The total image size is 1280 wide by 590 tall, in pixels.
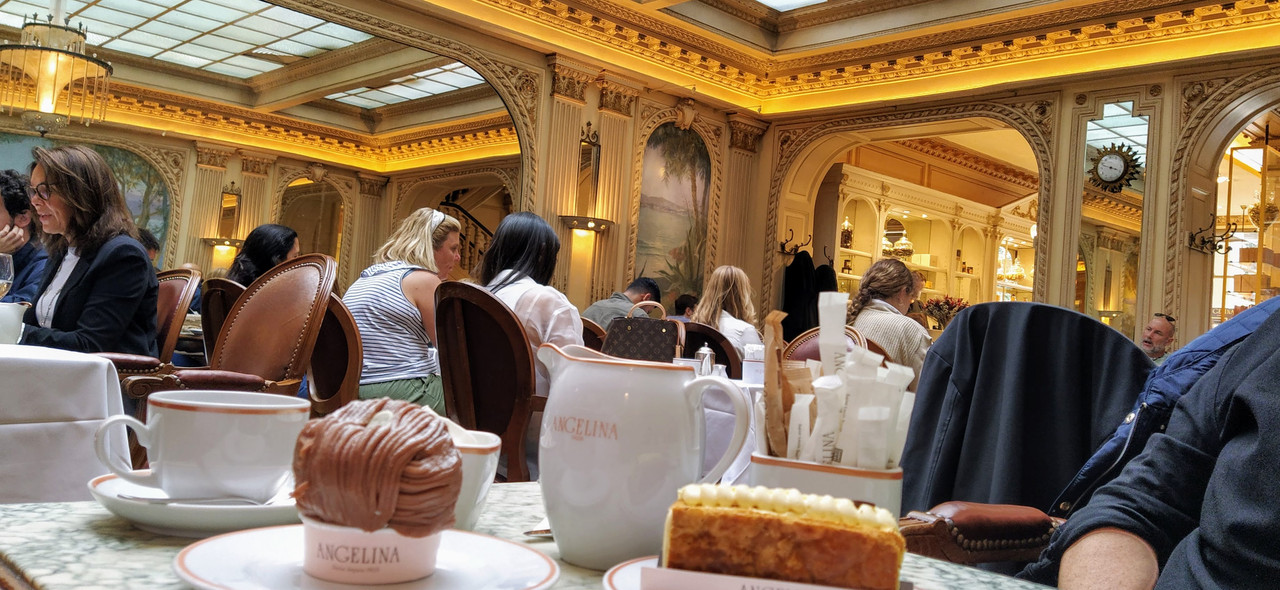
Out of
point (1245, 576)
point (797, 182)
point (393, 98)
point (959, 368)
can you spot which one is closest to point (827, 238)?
point (797, 182)

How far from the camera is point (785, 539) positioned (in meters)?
0.53

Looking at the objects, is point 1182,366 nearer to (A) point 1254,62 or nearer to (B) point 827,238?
(A) point 1254,62

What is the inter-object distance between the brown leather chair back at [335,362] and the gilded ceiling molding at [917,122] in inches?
236

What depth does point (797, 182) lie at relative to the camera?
938 centimetres

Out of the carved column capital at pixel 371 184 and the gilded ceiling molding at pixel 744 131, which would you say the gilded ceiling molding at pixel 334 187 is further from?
the gilded ceiling molding at pixel 744 131

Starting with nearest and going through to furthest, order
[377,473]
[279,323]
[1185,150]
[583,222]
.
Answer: [377,473]
[279,323]
[1185,150]
[583,222]

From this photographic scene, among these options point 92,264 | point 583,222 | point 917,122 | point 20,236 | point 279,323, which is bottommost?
point 279,323

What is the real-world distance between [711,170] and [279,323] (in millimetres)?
7158

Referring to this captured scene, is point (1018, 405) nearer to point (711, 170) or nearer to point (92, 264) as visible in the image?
point (92, 264)

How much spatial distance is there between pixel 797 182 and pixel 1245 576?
28.2 ft

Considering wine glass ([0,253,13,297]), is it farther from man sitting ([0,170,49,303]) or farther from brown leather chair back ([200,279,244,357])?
man sitting ([0,170,49,303])

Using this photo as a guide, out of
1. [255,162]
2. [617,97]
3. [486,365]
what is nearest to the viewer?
[486,365]

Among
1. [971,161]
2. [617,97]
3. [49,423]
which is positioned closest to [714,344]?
[49,423]

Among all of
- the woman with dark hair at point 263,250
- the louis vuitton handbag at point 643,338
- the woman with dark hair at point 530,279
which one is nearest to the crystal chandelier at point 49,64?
the woman with dark hair at point 263,250
